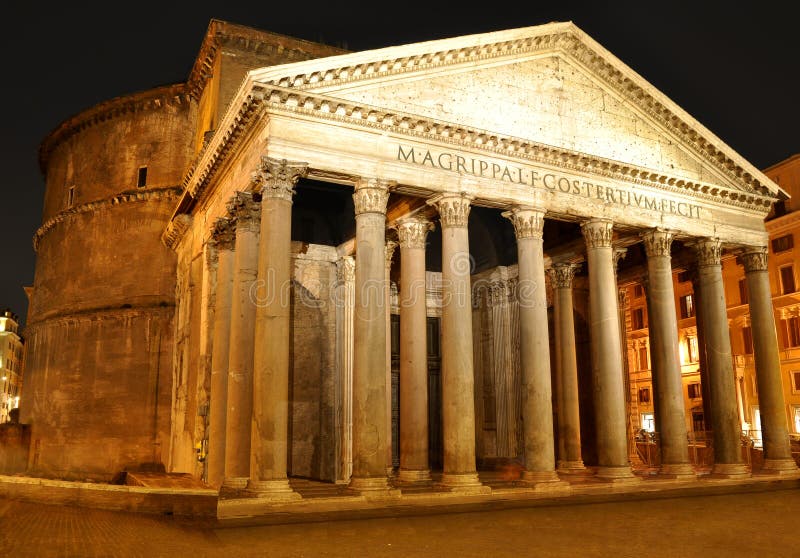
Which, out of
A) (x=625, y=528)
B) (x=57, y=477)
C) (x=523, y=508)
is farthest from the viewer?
(x=57, y=477)

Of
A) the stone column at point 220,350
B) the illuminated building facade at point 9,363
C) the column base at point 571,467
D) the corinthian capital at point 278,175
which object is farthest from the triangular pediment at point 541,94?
the illuminated building facade at point 9,363

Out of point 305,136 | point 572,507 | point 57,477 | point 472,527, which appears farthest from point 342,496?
point 57,477

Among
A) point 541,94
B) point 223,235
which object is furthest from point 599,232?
point 223,235

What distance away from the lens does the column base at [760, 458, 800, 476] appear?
16.6m

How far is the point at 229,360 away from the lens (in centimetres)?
1380

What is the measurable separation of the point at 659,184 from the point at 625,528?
30.9 ft

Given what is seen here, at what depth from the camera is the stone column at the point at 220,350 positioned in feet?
47.0

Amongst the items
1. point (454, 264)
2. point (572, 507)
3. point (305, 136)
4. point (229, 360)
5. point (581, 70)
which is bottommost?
point (572, 507)

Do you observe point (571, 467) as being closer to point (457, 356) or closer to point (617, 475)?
point (617, 475)

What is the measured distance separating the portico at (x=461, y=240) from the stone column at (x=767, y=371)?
0.18 feet

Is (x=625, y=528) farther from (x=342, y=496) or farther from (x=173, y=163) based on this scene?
(x=173, y=163)

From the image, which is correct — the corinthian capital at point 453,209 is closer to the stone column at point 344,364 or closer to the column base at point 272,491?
the stone column at point 344,364

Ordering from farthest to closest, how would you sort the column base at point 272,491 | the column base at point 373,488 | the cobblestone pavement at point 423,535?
the column base at point 373,488 < the column base at point 272,491 < the cobblestone pavement at point 423,535

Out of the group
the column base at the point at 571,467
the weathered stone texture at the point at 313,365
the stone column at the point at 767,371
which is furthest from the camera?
the weathered stone texture at the point at 313,365
